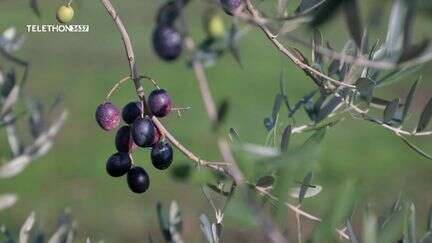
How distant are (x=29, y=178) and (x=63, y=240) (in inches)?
241

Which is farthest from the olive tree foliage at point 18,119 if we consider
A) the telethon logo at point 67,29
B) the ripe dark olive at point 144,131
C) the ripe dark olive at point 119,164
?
the telethon logo at point 67,29

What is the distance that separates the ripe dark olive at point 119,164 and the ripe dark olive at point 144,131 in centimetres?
15

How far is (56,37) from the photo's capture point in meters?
12.6

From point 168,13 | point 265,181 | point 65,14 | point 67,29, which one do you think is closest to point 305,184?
point 265,181

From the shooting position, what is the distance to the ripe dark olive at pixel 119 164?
1251mm

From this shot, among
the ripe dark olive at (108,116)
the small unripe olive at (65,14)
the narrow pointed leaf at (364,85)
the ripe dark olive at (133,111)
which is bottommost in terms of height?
the ripe dark olive at (108,116)

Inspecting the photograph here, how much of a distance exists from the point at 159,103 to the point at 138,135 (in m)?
0.05

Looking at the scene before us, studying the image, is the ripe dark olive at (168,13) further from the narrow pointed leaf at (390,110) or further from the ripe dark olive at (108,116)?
the ripe dark olive at (108,116)

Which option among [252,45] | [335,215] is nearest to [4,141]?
[252,45]

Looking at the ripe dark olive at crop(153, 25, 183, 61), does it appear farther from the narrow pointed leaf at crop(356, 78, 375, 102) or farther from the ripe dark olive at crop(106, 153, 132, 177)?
the ripe dark olive at crop(106, 153, 132, 177)

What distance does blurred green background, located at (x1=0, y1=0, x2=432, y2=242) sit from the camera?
624 centimetres

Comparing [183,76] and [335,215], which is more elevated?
[335,215]

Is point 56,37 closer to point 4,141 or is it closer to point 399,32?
point 4,141

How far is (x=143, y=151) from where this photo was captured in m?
7.39
